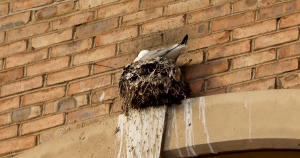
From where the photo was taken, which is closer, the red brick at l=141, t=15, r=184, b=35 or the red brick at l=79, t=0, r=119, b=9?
the red brick at l=141, t=15, r=184, b=35

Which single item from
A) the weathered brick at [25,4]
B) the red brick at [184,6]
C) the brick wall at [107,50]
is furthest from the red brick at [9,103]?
the red brick at [184,6]

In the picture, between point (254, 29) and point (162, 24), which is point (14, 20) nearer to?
point (162, 24)

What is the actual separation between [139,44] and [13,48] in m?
0.91

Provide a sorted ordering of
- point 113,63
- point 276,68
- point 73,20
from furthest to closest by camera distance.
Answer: point 73,20 < point 113,63 < point 276,68

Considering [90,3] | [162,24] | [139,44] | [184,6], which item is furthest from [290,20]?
[90,3]

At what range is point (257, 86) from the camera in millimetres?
4945

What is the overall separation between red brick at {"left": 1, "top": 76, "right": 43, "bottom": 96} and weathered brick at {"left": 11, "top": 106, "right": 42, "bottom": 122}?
0.15 meters

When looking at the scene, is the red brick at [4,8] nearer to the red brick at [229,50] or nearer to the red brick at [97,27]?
the red brick at [97,27]

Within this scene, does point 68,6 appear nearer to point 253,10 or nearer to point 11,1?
point 11,1

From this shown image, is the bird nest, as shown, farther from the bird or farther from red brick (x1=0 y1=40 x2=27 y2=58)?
red brick (x1=0 y1=40 x2=27 y2=58)

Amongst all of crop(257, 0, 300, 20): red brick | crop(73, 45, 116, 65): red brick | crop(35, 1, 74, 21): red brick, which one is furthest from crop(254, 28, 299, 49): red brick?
crop(35, 1, 74, 21): red brick

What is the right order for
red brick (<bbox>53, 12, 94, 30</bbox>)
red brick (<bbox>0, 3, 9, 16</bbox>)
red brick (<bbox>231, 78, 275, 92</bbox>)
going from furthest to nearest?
red brick (<bbox>0, 3, 9, 16</bbox>)
red brick (<bbox>53, 12, 94, 30</bbox>)
red brick (<bbox>231, 78, 275, 92</bbox>)

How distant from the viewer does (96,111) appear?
5.32 meters

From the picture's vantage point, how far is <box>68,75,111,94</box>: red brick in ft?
17.8
